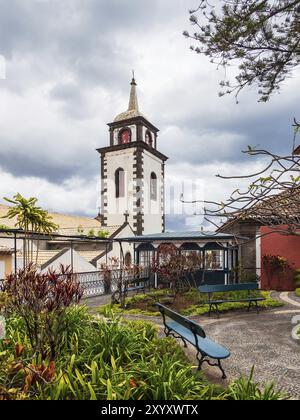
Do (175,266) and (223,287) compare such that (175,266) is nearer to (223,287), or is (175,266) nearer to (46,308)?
(223,287)

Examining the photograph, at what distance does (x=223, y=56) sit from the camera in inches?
215

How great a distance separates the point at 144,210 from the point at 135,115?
8.64 m

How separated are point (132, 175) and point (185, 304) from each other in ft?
52.7

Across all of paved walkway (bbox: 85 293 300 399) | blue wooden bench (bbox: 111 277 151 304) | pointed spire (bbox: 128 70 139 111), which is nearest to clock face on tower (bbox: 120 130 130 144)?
pointed spire (bbox: 128 70 139 111)

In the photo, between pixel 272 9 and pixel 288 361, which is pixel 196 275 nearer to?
pixel 288 361

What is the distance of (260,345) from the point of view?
20.4 feet

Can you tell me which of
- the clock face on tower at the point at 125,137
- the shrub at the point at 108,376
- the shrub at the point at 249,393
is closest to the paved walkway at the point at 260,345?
the shrub at the point at 108,376

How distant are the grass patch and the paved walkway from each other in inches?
14.0

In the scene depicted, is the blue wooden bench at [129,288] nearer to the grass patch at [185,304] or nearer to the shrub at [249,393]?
the grass patch at [185,304]

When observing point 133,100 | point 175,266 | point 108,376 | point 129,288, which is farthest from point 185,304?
point 133,100

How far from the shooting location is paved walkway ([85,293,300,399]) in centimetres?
474

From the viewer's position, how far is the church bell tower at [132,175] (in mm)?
24578

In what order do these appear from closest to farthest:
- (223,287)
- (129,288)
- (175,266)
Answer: (223,287), (129,288), (175,266)
